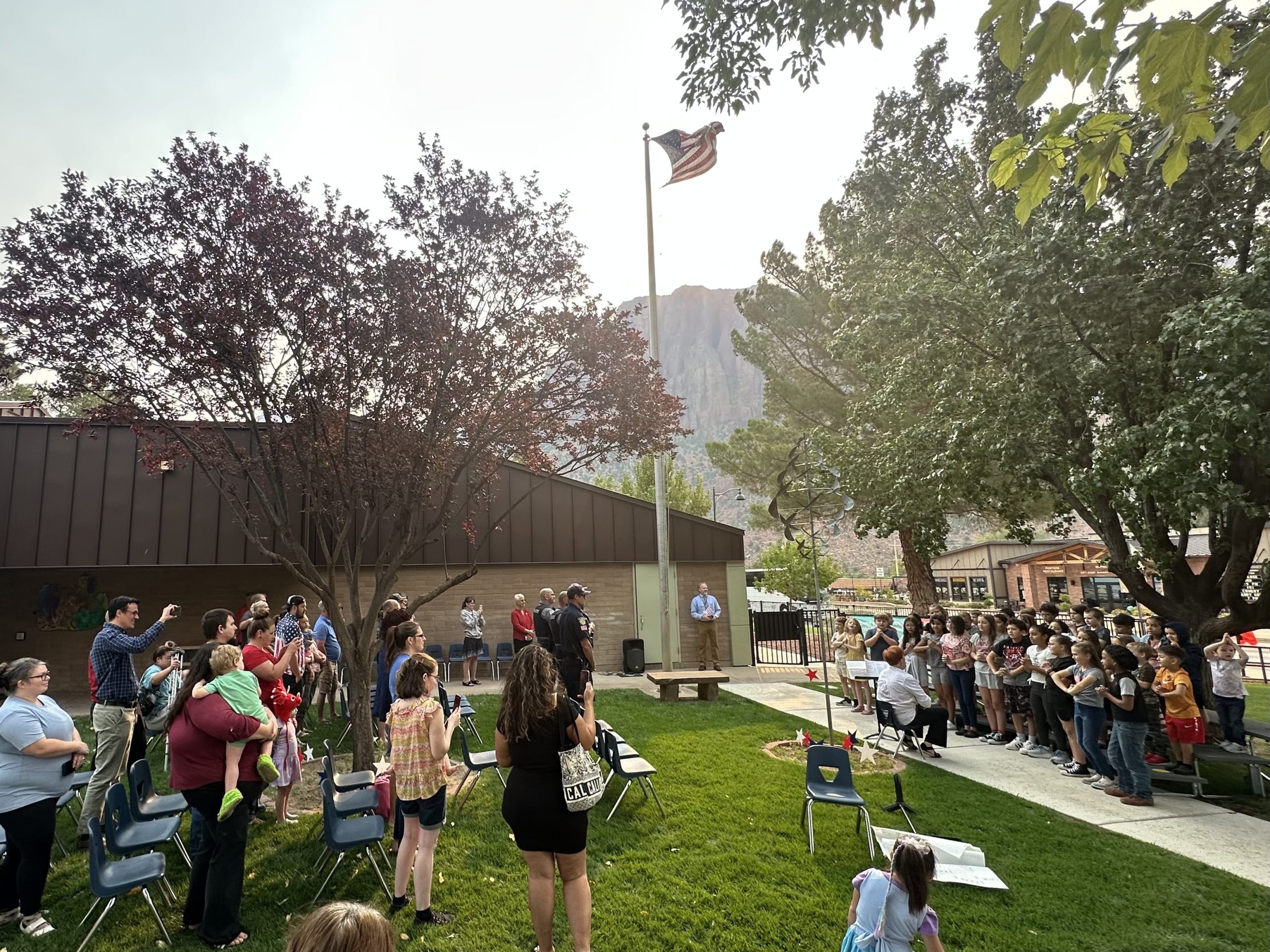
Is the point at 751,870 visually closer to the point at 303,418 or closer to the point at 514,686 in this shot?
the point at 514,686

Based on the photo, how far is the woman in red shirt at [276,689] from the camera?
18.8 feet

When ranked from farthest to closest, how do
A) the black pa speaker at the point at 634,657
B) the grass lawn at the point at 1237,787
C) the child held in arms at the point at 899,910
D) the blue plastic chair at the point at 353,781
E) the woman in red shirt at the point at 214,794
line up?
the black pa speaker at the point at 634,657 → the grass lawn at the point at 1237,787 → the blue plastic chair at the point at 353,781 → the woman in red shirt at the point at 214,794 → the child held in arms at the point at 899,910

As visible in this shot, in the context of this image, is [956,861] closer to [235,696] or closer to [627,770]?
[627,770]

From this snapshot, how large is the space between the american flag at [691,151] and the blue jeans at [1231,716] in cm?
1376

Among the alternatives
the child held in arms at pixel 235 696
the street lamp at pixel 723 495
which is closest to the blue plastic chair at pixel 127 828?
the child held in arms at pixel 235 696

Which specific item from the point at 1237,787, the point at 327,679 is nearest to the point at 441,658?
the point at 327,679

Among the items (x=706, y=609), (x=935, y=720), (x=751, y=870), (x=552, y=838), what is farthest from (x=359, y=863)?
(x=706, y=609)

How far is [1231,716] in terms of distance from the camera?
8.73m

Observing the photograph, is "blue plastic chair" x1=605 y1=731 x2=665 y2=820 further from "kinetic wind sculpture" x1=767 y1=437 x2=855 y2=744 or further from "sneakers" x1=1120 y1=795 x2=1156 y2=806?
"sneakers" x1=1120 y1=795 x2=1156 y2=806

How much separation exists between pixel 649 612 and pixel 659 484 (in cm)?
399

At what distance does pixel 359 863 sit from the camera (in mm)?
5371

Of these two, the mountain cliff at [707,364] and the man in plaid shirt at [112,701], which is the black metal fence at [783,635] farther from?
the mountain cliff at [707,364]

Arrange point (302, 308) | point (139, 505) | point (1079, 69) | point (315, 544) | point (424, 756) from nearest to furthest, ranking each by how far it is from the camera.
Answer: point (1079, 69)
point (424, 756)
point (302, 308)
point (139, 505)
point (315, 544)

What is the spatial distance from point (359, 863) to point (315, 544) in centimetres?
1057
